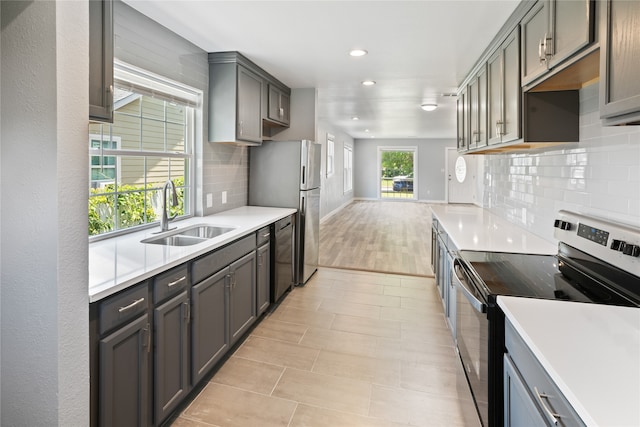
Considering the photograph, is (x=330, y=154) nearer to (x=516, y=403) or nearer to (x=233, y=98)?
(x=233, y=98)

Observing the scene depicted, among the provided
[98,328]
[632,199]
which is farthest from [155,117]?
[632,199]

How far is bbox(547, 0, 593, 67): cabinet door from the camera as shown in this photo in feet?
4.51

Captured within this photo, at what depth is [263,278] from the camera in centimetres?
312

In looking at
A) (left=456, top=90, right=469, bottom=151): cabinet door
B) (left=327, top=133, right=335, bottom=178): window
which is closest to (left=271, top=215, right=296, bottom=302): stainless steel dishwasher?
(left=456, top=90, right=469, bottom=151): cabinet door

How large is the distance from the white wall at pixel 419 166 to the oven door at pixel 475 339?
10.8 m

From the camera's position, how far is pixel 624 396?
783 mm

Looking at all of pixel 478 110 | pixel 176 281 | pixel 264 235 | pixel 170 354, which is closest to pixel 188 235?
pixel 264 235

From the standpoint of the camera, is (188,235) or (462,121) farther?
(462,121)

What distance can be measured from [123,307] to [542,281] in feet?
5.92

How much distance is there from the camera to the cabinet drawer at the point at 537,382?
870mm

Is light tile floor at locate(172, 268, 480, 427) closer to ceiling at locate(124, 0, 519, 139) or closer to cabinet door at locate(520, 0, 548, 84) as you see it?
cabinet door at locate(520, 0, 548, 84)

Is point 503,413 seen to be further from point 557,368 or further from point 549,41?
point 549,41

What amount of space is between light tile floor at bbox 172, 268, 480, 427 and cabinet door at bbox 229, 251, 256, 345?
0.17m

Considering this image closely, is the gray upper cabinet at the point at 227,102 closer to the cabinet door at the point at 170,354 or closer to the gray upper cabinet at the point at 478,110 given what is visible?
the cabinet door at the point at 170,354
